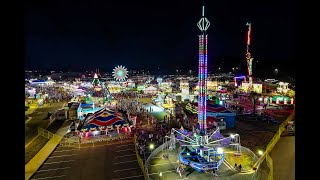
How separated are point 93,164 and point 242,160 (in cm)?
928

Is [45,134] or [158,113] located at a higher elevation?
[158,113]

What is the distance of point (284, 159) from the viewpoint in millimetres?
11453

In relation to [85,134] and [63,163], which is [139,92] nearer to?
[85,134]

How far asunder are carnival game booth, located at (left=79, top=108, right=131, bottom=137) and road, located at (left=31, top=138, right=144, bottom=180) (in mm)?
2179

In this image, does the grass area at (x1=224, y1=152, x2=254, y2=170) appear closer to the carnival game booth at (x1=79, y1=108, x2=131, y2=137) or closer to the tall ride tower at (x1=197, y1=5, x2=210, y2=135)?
the tall ride tower at (x1=197, y1=5, x2=210, y2=135)

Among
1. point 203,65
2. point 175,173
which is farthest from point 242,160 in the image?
point 203,65

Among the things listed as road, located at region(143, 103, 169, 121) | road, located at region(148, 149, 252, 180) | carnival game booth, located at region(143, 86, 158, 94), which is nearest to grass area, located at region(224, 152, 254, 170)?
road, located at region(148, 149, 252, 180)

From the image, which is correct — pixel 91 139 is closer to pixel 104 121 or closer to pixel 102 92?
pixel 104 121

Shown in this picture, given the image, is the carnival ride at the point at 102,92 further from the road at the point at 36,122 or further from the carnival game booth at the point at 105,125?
the carnival game booth at the point at 105,125

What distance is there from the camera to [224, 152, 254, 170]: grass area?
47.5 ft

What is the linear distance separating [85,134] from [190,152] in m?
10.00
